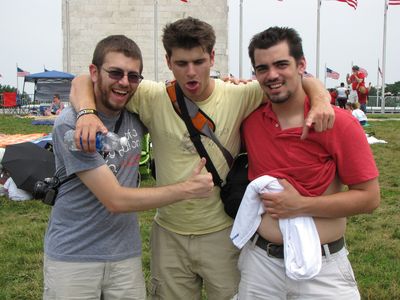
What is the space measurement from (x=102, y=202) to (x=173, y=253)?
2.80 feet

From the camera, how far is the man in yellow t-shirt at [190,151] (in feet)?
10.3

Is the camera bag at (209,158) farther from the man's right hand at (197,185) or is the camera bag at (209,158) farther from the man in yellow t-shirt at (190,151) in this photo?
the man's right hand at (197,185)

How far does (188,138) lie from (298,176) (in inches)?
30.5

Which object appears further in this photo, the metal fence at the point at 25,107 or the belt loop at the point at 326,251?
the metal fence at the point at 25,107

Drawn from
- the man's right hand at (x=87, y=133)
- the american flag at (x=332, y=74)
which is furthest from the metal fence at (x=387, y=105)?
the man's right hand at (x=87, y=133)

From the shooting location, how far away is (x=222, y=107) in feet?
10.9

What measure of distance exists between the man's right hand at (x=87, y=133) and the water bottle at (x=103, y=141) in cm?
4

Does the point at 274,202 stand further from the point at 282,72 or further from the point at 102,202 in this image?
the point at 102,202

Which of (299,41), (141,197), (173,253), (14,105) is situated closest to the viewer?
(141,197)

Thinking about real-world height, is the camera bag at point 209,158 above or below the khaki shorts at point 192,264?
above

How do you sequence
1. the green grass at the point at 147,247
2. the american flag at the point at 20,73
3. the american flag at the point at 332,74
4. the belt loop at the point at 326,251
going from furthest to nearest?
the american flag at the point at 20,73 → the american flag at the point at 332,74 → the green grass at the point at 147,247 → the belt loop at the point at 326,251

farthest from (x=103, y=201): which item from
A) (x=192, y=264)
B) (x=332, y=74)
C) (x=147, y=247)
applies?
(x=332, y=74)

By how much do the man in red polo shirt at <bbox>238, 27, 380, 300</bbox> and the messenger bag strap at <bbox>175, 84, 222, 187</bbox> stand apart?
1.05 ft

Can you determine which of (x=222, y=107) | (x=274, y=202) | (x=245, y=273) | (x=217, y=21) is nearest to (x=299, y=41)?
(x=222, y=107)
